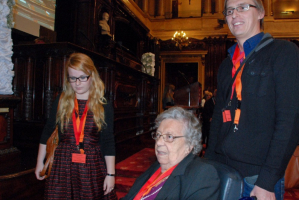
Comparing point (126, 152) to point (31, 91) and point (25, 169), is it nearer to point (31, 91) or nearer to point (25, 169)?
point (31, 91)

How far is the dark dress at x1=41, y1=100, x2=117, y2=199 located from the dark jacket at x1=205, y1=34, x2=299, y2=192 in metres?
0.93

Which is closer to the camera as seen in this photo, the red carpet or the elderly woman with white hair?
the elderly woman with white hair

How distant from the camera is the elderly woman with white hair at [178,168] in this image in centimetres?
114

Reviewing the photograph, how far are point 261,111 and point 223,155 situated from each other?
0.37 metres

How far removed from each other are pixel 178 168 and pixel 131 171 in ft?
9.56

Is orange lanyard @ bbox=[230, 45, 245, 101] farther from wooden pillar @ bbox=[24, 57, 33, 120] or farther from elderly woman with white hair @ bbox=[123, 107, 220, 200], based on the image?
wooden pillar @ bbox=[24, 57, 33, 120]

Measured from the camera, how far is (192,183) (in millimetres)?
1148

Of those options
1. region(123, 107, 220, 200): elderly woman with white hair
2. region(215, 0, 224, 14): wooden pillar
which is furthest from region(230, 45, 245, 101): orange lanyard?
region(215, 0, 224, 14): wooden pillar

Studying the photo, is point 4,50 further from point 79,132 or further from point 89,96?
point 79,132

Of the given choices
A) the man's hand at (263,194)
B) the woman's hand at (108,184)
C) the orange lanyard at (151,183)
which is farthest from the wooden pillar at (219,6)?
the man's hand at (263,194)

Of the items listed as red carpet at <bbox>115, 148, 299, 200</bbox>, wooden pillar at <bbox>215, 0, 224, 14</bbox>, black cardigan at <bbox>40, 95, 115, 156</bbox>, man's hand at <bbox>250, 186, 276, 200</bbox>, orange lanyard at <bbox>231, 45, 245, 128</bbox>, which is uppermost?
wooden pillar at <bbox>215, 0, 224, 14</bbox>

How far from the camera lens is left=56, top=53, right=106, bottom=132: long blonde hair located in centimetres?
174

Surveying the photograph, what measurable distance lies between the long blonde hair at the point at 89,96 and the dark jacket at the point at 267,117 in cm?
94

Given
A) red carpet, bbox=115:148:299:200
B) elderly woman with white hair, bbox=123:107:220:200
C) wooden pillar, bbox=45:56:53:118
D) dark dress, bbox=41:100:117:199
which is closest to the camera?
elderly woman with white hair, bbox=123:107:220:200
